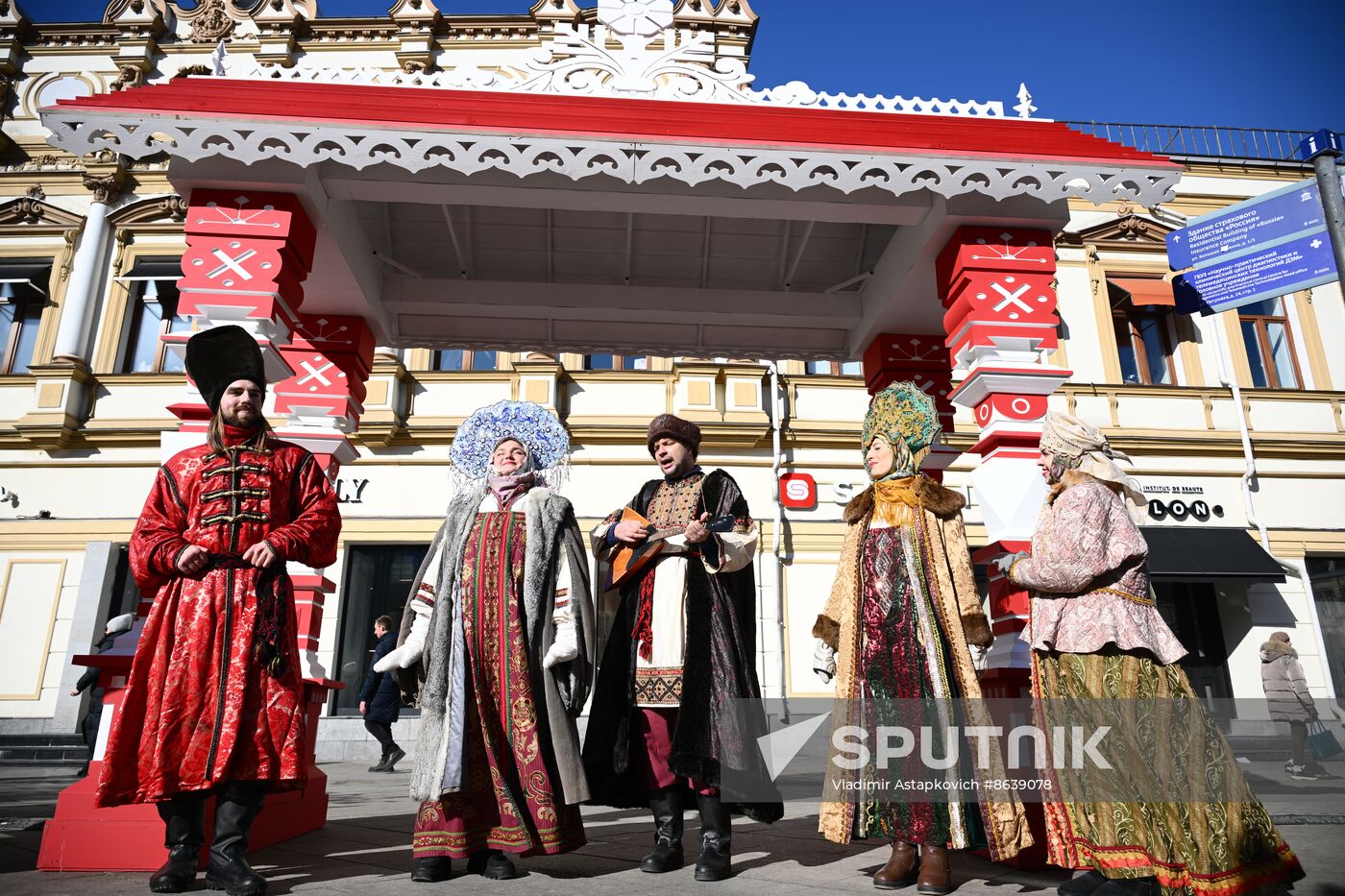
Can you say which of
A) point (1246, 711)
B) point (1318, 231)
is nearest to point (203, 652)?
point (1318, 231)

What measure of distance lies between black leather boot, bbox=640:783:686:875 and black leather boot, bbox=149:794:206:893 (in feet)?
5.40

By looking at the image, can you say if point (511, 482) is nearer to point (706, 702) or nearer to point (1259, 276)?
point (706, 702)

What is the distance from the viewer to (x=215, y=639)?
10.4 feet

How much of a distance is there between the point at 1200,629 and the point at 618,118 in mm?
12057

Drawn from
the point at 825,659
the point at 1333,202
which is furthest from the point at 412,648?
the point at 1333,202

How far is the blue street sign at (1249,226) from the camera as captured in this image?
18.8 ft

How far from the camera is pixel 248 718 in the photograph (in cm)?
313

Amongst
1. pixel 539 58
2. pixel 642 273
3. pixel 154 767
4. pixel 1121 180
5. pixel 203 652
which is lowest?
pixel 154 767

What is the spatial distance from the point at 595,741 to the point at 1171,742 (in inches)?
86.7

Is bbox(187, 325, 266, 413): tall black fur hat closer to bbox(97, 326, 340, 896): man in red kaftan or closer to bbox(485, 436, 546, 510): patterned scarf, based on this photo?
bbox(97, 326, 340, 896): man in red kaftan

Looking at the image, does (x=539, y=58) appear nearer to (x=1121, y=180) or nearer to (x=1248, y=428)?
(x=1121, y=180)

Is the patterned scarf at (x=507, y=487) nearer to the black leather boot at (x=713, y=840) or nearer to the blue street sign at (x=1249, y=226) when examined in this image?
the black leather boot at (x=713, y=840)

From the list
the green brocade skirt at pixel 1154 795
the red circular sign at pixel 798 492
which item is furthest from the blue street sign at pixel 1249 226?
the red circular sign at pixel 798 492

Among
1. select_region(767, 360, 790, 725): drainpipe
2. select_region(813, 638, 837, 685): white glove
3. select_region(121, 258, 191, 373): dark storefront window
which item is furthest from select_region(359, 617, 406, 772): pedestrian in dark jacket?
select_region(121, 258, 191, 373): dark storefront window
